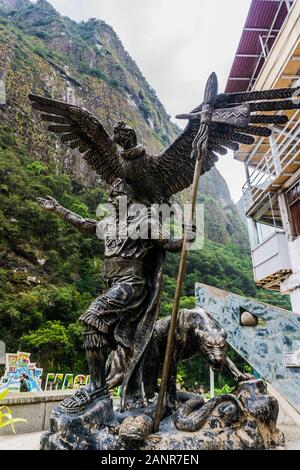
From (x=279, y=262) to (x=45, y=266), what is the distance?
17.1 metres

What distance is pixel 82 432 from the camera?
2.08 metres

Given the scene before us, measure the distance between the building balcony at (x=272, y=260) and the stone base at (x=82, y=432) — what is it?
10.1 m

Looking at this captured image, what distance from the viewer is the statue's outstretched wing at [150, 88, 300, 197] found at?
8.57 ft

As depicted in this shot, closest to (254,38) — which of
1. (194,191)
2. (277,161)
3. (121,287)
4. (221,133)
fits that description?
(277,161)

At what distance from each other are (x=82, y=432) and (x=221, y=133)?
2708mm

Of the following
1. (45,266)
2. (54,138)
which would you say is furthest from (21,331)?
(54,138)

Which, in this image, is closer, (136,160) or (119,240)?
(119,240)

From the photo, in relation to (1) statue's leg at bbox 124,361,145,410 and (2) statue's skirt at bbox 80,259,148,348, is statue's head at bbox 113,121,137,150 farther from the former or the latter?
(1) statue's leg at bbox 124,361,145,410

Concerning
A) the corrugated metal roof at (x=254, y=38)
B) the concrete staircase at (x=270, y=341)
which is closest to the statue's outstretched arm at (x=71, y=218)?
the concrete staircase at (x=270, y=341)

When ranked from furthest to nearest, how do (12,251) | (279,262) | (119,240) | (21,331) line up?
(12,251)
(21,331)
(279,262)
(119,240)

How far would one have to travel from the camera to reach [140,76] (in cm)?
7131

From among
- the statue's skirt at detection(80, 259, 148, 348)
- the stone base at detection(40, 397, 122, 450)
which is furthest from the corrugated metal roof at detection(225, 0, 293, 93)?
the stone base at detection(40, 397, 122, 450)

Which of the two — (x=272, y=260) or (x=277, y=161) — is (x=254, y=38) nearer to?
(x=277, y=161)
